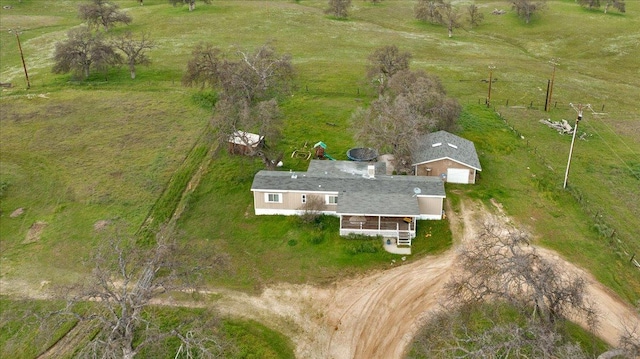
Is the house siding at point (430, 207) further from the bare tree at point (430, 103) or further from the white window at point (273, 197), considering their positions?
the bare tree at point (430, 103)

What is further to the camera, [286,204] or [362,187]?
[286,204]

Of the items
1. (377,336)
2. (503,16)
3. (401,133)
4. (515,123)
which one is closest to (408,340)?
(377,336)

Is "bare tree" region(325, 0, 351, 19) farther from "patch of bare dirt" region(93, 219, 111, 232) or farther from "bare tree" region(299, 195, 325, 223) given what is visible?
"patch of bare dirt" region(93, 219, 111, 232)

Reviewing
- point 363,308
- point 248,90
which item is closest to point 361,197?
point 363,308

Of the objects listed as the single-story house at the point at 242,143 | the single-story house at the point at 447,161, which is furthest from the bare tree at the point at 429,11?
the single-story house at the point at 242,143

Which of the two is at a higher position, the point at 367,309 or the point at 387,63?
the point at 387,63

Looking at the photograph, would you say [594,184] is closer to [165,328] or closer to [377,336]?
[377,336]

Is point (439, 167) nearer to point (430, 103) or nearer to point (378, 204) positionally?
point (378, 204)
